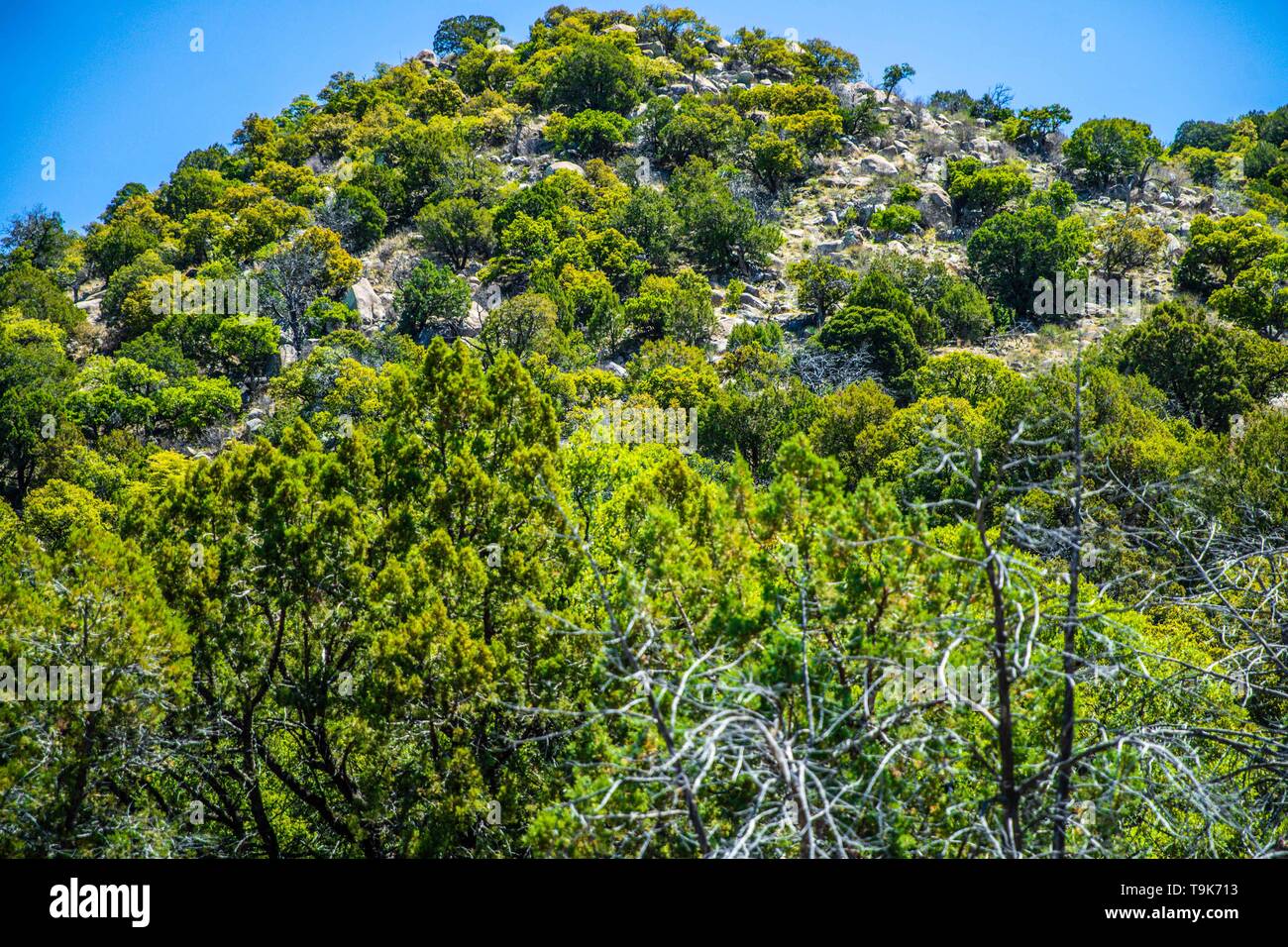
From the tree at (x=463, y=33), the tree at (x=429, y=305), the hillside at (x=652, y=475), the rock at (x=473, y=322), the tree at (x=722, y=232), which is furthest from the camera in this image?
the tree at (x=463, y=33)

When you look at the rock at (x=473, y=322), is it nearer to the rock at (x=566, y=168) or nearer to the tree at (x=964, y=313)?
the rock at (x=566, y=168)

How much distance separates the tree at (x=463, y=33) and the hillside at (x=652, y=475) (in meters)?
Answer: 1.25

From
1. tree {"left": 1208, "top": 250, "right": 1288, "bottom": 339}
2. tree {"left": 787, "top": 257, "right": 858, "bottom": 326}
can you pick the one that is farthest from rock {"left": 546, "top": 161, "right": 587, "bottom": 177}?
tree {"left": 1208, "top": 250, "right": 1288, "bottom": 339}

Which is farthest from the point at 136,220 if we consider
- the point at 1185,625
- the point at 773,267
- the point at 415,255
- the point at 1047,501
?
the point at 1185,625

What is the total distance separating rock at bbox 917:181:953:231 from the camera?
63.7 metres

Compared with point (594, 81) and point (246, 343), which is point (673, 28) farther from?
point (246, 343)

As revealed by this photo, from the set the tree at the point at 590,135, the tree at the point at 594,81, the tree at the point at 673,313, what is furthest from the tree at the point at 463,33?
the tree at the point at 673,313

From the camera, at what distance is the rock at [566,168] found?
6888 cm

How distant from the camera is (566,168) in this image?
6912 centimetres

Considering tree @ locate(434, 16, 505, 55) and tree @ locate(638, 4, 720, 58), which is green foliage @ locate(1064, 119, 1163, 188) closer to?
tree @ locate(638, 4, 720, 58)

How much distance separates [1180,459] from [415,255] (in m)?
49.2

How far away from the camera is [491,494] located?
1194 centimetres
